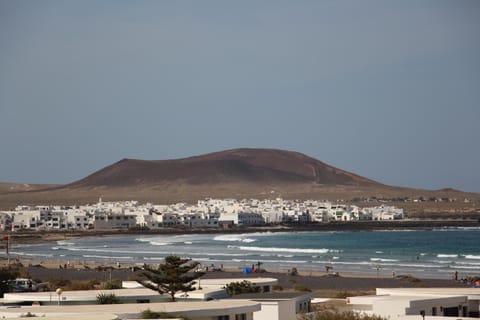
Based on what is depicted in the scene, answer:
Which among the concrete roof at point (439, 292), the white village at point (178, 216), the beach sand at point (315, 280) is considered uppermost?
the white village at point (178, 216)

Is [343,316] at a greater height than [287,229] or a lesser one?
lesser

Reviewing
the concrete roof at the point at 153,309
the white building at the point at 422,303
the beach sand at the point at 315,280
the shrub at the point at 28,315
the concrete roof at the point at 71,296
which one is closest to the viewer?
the shrub at the point at 28,315

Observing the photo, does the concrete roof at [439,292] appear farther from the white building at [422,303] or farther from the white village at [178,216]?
the white village at [178,216]

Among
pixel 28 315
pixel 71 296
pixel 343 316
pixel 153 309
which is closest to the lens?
pixel 28 315

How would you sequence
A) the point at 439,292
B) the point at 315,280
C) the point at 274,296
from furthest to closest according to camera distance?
1. the point at 315,280
2. the point at 439,292
3. the point at 274,296

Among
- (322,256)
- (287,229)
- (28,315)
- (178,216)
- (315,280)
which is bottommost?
(315,280)

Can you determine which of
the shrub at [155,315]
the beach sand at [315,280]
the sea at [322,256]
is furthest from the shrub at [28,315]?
the sea at [322,256]

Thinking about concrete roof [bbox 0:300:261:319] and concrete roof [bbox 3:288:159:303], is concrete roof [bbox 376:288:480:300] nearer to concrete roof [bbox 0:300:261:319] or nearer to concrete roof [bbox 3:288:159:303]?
concrete roof [bbox 3:288:159:303]

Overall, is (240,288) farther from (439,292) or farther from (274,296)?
(439,292)

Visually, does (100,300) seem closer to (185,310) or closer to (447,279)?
(185,310)

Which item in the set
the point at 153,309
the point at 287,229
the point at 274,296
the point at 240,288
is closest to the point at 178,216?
the point at 287,229

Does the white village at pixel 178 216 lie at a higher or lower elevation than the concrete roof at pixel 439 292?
higher

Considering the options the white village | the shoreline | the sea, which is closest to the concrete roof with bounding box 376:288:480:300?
the sea

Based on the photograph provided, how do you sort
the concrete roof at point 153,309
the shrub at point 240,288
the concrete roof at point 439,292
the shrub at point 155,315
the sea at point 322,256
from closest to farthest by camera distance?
the shrub at point 155,315
the concrete roof at point 153,309
the concrete roof at point 439,292
the shrub at point 240,288
the sea at point 322,256
